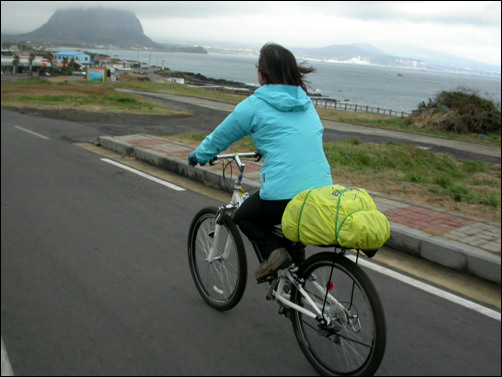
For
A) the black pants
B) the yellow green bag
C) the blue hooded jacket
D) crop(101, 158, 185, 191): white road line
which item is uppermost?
the blue hooded jacket

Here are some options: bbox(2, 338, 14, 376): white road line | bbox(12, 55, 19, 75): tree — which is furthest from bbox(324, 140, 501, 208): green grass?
bbox(12, 55, 19, 75): tree

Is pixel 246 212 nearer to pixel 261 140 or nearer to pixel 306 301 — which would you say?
pixel 261 140

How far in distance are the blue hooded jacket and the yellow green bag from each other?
0.63 ft

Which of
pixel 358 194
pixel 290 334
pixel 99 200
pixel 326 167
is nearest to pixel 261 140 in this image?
pixel 326 167

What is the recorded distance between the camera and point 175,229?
5508mm

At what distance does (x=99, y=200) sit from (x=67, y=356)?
383 centimetres

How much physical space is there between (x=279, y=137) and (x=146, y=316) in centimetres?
178

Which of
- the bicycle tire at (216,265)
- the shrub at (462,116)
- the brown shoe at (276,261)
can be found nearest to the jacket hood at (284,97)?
the brown shoe at (276,261)

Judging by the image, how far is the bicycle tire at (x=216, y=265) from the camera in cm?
340

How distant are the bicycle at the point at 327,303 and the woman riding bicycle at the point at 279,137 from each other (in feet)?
0.51

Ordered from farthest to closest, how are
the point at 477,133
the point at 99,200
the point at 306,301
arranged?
the point at 477,133 < the point at 99,200 < the point at 306,301

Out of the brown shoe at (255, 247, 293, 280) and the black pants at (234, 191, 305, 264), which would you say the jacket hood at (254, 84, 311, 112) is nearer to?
the black pants at (234, 191, 305, 264)

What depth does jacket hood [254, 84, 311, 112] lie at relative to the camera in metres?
2.83

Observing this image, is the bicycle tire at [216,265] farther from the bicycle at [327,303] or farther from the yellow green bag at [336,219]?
the yellow green bag at [336,219]
